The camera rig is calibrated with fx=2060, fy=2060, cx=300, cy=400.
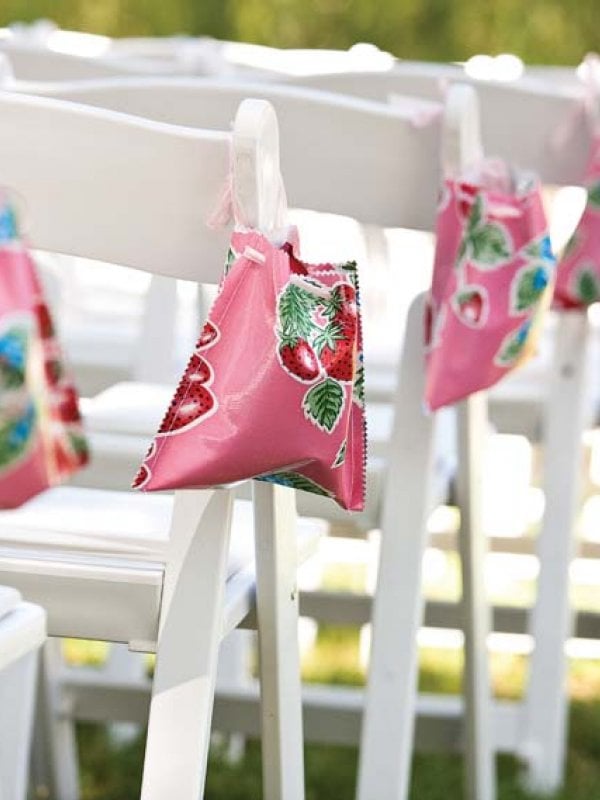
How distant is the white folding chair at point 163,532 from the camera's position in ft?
5.84

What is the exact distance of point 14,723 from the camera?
1.80 meters

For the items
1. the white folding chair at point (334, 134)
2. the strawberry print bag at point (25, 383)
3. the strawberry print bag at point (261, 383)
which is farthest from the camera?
the white folding chair at point (334, 134)

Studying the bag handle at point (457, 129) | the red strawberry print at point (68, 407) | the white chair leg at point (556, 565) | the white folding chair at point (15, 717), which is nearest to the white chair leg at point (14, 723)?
the white folding chair at point (15, 717)

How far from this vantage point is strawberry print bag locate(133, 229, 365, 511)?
1.70m

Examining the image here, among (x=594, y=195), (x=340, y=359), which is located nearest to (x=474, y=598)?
(x=594, y=195)

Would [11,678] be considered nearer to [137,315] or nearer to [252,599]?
[252,599]

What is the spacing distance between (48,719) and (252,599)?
0.99 meters

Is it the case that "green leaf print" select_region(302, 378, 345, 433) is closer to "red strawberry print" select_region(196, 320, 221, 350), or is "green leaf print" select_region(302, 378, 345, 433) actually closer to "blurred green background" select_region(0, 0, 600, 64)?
"red strawberry print" select_region(196, 320, 221, 350)

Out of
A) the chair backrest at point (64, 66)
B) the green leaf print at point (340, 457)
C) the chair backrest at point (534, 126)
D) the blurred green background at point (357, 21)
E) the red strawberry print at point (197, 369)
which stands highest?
the blurred green background at point (357, 21)

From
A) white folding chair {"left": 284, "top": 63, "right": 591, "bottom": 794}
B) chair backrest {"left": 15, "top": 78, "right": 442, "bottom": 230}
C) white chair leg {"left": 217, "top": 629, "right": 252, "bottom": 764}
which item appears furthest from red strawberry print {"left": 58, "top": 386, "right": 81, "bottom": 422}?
white chair leg {"left": 217, "top": 629, "right": 252, "bottom": 764}

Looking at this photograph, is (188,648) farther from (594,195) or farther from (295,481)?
(594,195)

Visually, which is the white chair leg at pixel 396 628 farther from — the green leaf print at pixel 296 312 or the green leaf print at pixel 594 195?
the green leaf print at pixel 296 312

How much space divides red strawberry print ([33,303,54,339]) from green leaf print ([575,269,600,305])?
1.14 m

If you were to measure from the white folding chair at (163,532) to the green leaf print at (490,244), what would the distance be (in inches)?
15.3
